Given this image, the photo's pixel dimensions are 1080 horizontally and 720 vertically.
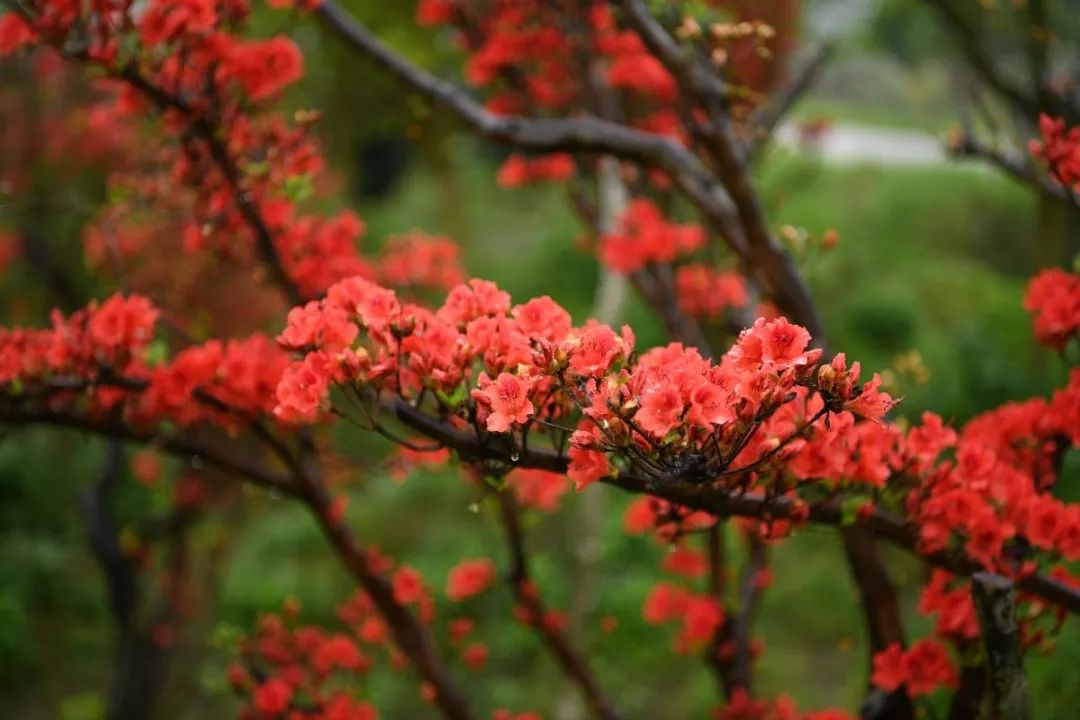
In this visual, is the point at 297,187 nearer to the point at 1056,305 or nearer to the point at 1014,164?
the point at 1056,305

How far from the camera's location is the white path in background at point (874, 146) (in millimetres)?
11860

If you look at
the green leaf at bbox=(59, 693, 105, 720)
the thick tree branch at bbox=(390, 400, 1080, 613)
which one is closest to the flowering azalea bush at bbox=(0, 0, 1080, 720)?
the thick tree branch at bbox=(390, 400, 1080, 613)

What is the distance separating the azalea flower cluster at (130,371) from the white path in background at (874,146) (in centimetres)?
943

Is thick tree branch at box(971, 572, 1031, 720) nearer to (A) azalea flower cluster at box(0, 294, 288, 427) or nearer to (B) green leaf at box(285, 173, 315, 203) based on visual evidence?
(A) azalea flower cluster at box(0, 294, 288, 427)

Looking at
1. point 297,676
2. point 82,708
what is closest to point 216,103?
point 297,676

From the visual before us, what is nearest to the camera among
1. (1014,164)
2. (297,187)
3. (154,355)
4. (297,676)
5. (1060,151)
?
(1060,151)

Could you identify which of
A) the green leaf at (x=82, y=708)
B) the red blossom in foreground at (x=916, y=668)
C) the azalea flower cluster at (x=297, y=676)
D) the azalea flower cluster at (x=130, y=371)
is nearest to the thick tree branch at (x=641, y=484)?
the red blossom in foreground at (x=916, y=668)

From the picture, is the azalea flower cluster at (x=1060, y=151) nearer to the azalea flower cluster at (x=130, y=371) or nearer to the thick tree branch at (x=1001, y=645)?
the thick tree branch at (x=1001, y=645)

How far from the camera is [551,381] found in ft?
5.83

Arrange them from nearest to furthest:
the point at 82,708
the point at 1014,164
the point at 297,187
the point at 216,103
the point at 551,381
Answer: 1. the point at 551,381
2. the point at 297,187
3. the point at 216,103
4. the point at 1014,164
5. the point at 82,708

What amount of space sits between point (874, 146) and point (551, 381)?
45.1 feet

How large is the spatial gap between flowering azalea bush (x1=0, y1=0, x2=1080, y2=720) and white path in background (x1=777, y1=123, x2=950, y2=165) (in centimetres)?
800

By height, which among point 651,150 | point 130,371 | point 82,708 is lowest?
point 82,708

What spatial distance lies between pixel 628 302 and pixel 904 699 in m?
6.74
